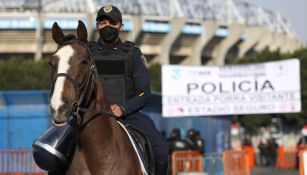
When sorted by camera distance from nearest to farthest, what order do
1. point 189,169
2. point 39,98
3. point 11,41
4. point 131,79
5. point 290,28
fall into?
point 131,79 < point 189,169 < point 39,98 < point 11,41 < point 290,28

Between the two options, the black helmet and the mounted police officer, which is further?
the mounted police officer

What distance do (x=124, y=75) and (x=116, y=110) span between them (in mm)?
375

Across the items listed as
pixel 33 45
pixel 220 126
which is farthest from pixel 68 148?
pixel 33 45

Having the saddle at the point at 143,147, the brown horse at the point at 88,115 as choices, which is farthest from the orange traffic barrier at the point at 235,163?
the brown horse at the point at 88,115

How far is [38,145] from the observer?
7.18 m

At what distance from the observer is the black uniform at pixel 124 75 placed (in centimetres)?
767

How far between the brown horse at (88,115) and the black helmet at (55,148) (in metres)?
0.08

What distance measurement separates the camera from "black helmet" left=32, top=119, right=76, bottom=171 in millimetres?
7047

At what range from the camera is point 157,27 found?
87.5 m

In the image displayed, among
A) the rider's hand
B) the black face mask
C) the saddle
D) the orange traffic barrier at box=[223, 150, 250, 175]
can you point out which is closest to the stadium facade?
the orange traffic barrier at box=[223, 150, 250, 175]

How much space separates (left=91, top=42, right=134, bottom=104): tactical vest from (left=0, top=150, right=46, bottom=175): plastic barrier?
38.0 ft

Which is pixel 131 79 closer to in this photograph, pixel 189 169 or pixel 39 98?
pixel 189 169

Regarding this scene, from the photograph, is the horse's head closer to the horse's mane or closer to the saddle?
the horse's mane

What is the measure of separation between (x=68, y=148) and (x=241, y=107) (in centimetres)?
2180
